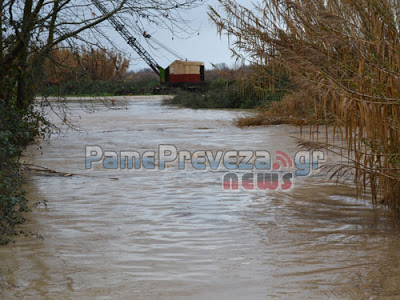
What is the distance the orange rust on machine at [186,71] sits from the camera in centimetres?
4488

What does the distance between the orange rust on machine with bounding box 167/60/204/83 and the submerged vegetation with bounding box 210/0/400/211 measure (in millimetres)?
37563

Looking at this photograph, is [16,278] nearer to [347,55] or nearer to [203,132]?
[347,55]

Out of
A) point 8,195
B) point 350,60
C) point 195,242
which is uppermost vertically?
point 350,60

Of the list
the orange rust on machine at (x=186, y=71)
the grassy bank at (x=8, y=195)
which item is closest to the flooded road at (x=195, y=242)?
the grassy bank at (x=8, y=195)

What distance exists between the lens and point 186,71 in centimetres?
4544

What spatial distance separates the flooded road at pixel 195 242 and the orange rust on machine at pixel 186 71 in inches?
1392

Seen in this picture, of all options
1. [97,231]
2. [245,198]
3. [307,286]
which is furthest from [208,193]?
[307,286]

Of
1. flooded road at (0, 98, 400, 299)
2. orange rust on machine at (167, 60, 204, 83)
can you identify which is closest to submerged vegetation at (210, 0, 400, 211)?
flooded road at (0, 98, 400, 299)

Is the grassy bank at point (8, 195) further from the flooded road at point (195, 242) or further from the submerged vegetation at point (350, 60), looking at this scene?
the submerged vegetation at point (350, 60)

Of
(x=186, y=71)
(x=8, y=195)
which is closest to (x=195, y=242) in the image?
(x=8, y=195)

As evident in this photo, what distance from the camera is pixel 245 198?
7883mm

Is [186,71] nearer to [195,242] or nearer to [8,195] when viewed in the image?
[8,195]

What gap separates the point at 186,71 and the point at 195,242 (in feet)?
132

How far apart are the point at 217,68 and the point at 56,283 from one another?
4733 mm
